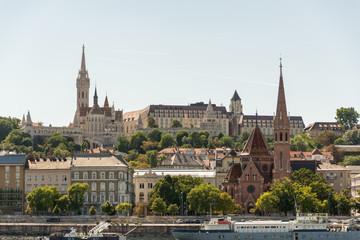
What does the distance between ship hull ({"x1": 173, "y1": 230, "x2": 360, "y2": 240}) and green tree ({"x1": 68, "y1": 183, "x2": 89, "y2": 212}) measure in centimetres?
3169

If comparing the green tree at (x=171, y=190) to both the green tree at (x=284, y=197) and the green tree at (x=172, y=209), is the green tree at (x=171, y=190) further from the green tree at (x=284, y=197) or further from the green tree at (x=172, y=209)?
the green tree at (x=284, y=197)

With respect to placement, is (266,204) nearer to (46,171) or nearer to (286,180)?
(286,180)

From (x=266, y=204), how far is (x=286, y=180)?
7.47 meters

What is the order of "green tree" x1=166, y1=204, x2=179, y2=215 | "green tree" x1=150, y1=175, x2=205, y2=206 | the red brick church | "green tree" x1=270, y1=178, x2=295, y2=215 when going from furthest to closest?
the red brick church < "green tree" x1=150, y1=175, x2=205, y2=206 < "green tree" x1=166, y1=204, x2=179, y2=215 < "green tree" x1=270, y1=178, x2=295, y2=215

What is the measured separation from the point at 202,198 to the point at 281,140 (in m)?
22.8

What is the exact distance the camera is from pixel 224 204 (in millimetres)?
136375

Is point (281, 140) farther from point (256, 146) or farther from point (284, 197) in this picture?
point (284, 197)

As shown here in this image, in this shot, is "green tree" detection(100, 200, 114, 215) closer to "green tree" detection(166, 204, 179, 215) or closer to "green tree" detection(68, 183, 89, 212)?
"green tree" detection(68, 183, 89, 212)

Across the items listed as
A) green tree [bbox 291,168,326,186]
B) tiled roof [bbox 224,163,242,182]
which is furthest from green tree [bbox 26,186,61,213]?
green tree [bbox 291,168,326,186]

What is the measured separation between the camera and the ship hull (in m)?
106

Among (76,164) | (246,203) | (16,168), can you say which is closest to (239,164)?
(246,203)

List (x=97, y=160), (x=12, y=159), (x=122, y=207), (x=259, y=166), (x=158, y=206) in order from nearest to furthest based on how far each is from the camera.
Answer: (x=122, y=207), (x=158, y=206), (x=12, y=159), (x=97, y=160), (x=259, y=166)

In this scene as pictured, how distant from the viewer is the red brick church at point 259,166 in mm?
147250

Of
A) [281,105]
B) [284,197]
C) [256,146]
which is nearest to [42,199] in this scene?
[284,197]
